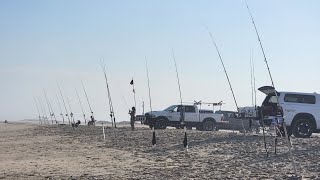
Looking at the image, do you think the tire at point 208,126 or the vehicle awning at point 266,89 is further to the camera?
the tire at point 208,126

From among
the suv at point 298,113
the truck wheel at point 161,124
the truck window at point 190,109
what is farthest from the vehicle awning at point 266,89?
the truck window at point 190,109

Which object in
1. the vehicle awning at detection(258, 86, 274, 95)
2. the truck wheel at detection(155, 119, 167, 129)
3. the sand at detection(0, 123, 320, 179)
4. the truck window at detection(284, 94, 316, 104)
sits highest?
the vehicle awning at detection(258, 86, 274, 95)

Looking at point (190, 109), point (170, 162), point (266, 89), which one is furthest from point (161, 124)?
point (170, 162)

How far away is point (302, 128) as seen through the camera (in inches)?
811

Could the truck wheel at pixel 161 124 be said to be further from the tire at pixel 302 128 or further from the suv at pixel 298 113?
the tire at pixel 302 128

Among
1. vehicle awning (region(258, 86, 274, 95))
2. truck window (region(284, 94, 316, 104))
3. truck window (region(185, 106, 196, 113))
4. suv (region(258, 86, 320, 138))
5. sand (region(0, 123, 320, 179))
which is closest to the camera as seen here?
sand (region(0, 123, 320, 179))

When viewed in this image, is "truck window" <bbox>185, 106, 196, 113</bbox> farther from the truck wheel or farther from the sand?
the sand

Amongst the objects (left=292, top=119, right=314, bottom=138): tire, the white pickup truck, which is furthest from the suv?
the white pickup truck

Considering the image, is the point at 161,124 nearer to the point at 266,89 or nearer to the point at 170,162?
the point at 266,89

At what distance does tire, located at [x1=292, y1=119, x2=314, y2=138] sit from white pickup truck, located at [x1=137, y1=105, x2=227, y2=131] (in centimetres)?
1199

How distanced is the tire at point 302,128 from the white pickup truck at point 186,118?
472 inches

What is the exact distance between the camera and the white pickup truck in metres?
31.1

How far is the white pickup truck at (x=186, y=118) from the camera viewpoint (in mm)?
31062

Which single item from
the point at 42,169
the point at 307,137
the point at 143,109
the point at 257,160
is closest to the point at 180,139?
the point at 307,137
